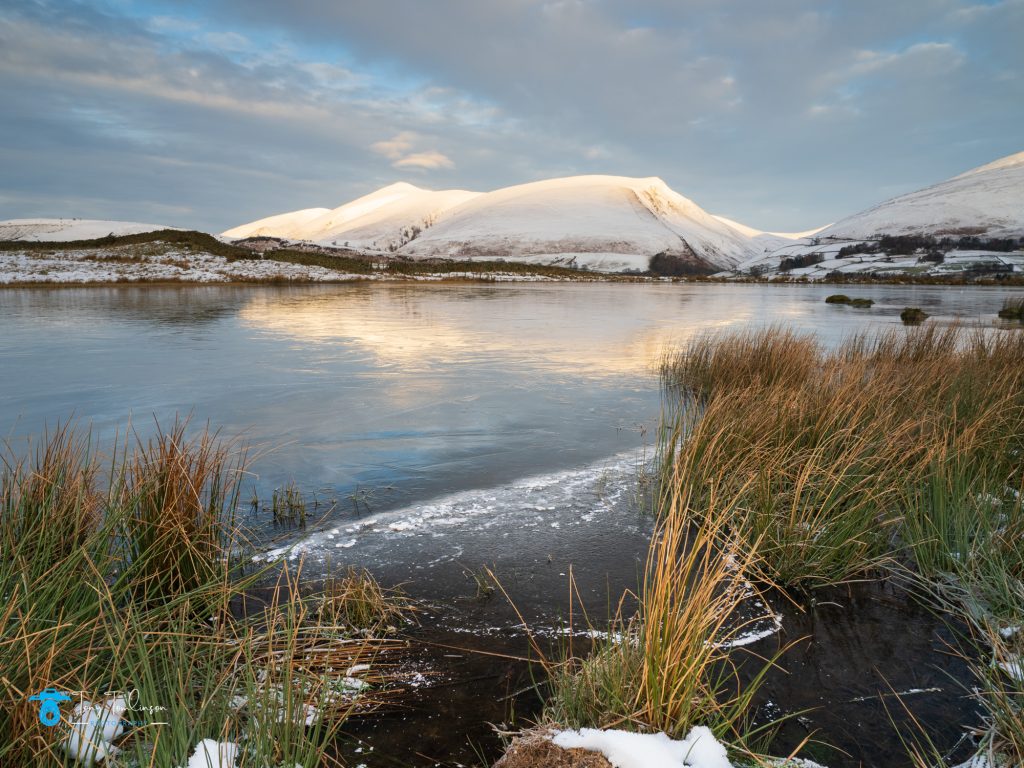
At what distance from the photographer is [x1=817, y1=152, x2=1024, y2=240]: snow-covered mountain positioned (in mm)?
106312

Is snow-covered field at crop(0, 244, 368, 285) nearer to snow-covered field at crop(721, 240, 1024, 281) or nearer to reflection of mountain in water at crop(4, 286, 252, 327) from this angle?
reflection of mountain in water at crop(4, 286, 252, 327)

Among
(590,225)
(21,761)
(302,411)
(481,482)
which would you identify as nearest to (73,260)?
(302,411)

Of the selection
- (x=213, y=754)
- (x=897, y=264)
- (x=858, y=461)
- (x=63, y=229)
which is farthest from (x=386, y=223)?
(x=213, y=754)

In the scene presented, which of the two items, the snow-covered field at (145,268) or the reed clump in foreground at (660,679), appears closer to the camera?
the reed clump in foreground at (660,679)

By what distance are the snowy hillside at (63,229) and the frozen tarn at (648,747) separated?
6501 cm

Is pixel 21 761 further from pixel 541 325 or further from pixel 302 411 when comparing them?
pixel 541 325

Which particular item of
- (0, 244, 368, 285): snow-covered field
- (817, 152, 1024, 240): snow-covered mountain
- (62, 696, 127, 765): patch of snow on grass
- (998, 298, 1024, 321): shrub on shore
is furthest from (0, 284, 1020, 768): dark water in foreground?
(817, 152, 1024, 240): snow-covered mountain

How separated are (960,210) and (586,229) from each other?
238 ft

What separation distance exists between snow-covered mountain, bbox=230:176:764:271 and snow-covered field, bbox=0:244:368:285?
2251 inches

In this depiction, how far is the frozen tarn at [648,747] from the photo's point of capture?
1.82m

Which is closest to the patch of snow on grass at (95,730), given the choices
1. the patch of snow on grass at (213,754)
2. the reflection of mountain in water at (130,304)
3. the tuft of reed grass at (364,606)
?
the patch of snow on grass at (213,754)
